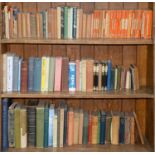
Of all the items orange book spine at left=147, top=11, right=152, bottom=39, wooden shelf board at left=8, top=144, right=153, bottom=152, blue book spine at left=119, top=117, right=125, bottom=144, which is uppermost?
orange book spine at left=147, top=11, right=152, bottom=39

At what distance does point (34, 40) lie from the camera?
2.06m

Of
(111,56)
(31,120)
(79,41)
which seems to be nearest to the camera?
(79,41)

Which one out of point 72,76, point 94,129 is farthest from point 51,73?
point 94,129

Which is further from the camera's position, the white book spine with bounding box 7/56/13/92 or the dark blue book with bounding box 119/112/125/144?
the dark blue book with bounding box 119/112/125/144

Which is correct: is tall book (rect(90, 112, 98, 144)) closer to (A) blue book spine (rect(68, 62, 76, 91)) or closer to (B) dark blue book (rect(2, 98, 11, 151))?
(A) blue book spine (rect(68, 62, 76, 91))

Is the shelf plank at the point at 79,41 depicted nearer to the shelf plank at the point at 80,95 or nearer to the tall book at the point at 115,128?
the shelf plank at the point at 80,95

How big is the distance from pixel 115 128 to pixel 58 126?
365 mm

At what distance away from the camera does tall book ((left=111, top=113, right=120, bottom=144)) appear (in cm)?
222

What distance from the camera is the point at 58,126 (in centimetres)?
219

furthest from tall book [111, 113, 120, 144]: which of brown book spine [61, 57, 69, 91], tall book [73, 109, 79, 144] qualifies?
brown book spine [61, 57, 69, 91]

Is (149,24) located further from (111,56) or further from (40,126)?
(40,126)

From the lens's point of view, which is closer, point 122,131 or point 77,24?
point 77,24

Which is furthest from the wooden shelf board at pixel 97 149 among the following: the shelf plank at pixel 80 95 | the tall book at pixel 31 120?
the shelf plank at pixel 80 95

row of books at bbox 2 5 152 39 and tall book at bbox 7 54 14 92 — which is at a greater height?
row of books at bbox 2 5 152 39
